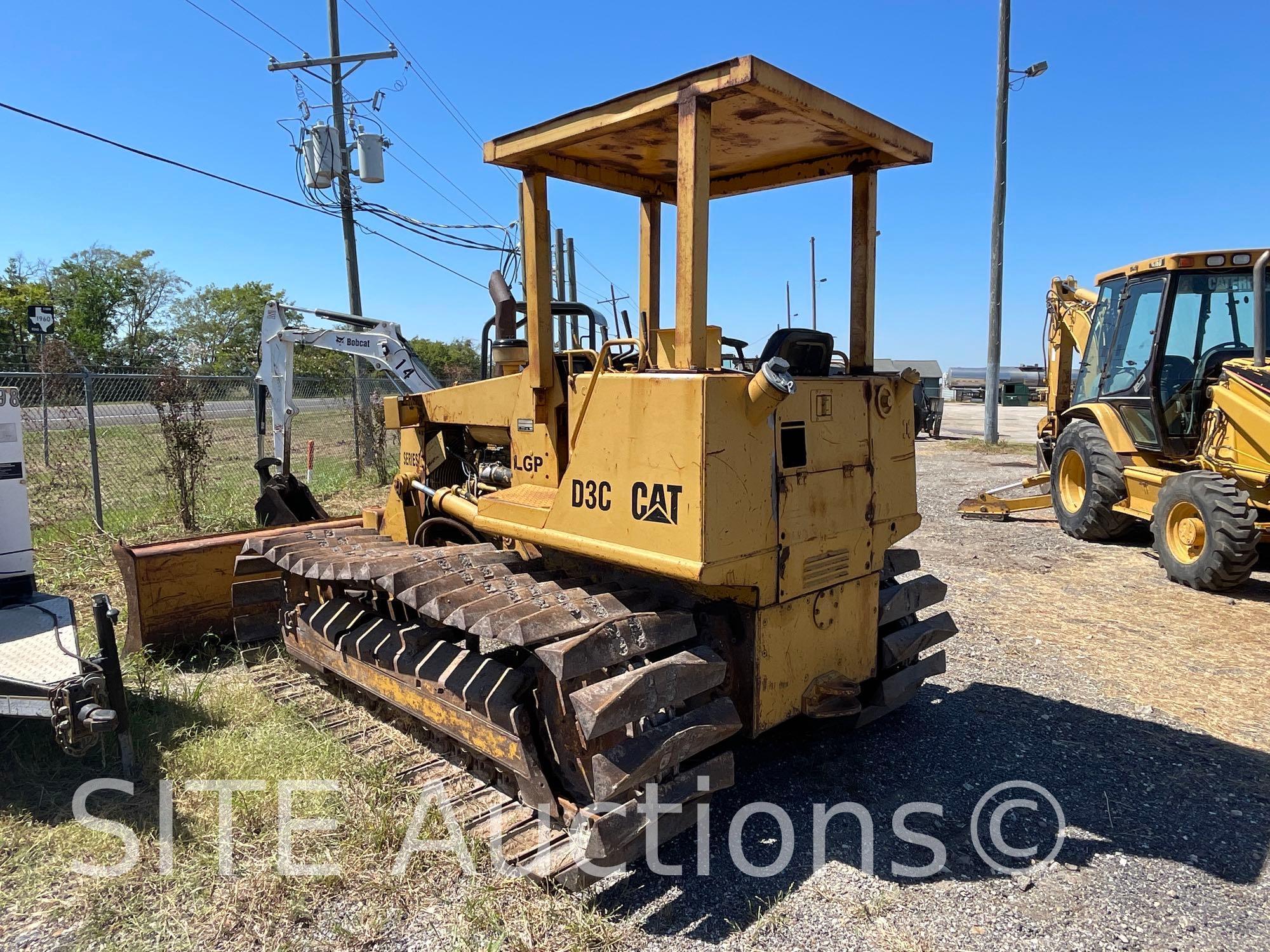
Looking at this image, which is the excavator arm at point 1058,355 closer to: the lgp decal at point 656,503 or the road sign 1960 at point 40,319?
the lgp decal at point 656,503

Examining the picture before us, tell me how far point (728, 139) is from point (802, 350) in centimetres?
104

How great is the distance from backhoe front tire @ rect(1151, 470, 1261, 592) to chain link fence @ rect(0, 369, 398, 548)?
25.7ft

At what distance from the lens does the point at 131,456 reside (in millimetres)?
10383

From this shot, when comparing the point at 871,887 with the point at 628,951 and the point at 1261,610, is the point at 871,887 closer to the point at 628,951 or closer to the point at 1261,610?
the point at 628,951

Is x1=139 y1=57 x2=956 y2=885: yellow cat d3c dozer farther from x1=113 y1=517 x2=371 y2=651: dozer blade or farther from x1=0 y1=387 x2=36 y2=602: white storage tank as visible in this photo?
x1=0 y1=387 x2=36 y2=602: white storage tank

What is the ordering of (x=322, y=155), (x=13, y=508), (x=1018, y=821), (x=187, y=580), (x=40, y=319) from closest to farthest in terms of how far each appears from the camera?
1. (x=1018, y=821)
2. (x=13, y=508)
3. (x=187, y=580)
4. (x=40, y=319)
5. (x=322, y=155)

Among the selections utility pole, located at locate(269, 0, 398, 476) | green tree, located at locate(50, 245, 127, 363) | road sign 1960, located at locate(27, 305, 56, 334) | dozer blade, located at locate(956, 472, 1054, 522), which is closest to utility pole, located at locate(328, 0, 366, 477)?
utility pole, located at locate(269, 0, 398, 476)

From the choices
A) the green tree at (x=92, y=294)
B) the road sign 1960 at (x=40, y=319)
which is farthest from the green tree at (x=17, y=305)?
the road sign 1960 at (x=40, y=319)

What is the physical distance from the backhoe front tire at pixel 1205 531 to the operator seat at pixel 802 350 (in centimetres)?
467

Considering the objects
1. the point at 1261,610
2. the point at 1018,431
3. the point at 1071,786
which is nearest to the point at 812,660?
the point at 1071,786

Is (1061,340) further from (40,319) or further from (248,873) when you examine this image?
(40,319)

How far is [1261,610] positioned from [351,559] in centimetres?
670

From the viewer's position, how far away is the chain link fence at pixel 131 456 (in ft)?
27.5

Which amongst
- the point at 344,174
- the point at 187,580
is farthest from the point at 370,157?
the point at 187,580
